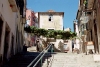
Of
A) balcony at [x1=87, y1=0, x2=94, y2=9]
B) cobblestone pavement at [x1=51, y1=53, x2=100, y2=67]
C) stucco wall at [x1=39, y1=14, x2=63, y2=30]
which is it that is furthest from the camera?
stucco wall at [x1=39, y1=14, x2=63, y2=30]

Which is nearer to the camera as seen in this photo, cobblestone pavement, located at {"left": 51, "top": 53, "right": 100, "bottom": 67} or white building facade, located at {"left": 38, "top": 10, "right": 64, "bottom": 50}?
cobblestone pavement, located at {"left": 51, "top": 53, "right": 100, "bottom": 67}

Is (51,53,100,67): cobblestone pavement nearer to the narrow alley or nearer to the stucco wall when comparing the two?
the narrow alley

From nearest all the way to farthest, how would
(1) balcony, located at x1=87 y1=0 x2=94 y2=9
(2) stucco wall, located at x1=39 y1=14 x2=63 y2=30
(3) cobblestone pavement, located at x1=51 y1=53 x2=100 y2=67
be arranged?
(3) cobblestone pavement, located at x1=51 y1=53 x2=100 y2=67 → (1) balcony, located at x1=87 y1=0 x2=94 y2=9 → (2) stucco wall, located at x1=39 y1=14 x2=63 y2=30

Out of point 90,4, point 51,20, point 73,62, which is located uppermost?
point 51,20

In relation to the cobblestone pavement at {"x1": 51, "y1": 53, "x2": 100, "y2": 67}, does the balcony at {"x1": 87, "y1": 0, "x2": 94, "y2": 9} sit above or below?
above

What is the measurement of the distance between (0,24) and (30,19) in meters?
49.5

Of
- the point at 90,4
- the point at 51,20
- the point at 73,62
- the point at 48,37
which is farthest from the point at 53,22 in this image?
the point at 73,62

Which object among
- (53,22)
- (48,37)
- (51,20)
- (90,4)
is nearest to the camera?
(90,4)

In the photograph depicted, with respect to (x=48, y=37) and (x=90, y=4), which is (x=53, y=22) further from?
(x=90, y=4)

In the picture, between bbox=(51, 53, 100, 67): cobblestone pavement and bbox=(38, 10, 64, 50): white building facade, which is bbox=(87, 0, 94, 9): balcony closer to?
bbox=(51, 53, 100, 67): cobblestone pavement

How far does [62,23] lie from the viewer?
149 ft

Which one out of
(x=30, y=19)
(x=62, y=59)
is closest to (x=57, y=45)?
(x=30, y=19)

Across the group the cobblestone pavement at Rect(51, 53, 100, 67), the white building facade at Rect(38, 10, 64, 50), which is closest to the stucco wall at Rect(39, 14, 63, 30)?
the white building facade at Rect(38, 10, 64, 50)

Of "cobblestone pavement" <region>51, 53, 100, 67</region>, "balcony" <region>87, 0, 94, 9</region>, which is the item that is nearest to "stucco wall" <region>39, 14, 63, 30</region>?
"balcony" <region>87, 0, 94, 9</region>
